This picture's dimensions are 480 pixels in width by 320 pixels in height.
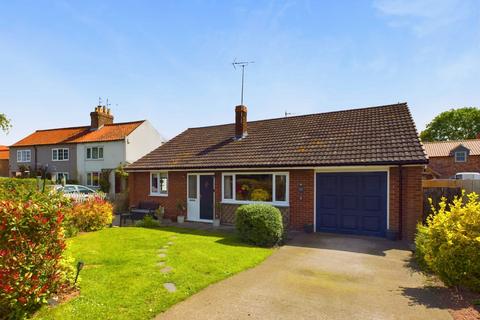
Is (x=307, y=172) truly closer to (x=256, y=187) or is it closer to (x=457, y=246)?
(x=256, y=187)

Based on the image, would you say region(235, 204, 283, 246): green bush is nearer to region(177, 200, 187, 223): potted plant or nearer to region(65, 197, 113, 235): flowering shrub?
region(177, 200, 187, 223): potted plant

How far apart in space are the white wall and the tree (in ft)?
183

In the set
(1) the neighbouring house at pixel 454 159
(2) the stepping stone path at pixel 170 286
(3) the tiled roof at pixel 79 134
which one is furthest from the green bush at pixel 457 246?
(1) the neighbouring house at pixel 454 159

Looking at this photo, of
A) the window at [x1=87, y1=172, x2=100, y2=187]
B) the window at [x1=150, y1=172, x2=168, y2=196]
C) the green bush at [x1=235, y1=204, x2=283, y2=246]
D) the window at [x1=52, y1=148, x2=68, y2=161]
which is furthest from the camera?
the window at [x1=52, y1=148, x2=68, y2=161]

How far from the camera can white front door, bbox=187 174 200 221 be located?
15.4 meters

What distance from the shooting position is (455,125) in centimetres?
5909

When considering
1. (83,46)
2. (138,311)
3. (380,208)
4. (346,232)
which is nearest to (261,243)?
(346,232)

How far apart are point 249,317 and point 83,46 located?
1055 cm

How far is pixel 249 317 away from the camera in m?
4.76

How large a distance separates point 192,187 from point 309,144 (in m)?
6.22

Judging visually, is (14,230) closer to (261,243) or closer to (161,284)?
(161,284)

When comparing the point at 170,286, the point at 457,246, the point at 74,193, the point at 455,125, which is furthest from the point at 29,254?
the point at 455,125

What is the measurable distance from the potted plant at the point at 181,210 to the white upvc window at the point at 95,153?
17.3 meters

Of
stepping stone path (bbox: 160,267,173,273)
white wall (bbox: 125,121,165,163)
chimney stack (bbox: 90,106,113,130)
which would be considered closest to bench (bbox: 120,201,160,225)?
stepping stone path (bbox: 160,267,173,273)
